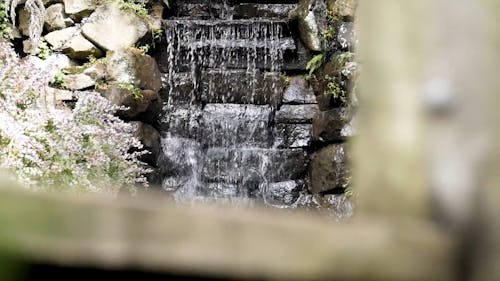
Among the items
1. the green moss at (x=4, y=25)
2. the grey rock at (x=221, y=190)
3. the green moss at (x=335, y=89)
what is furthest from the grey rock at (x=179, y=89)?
the green moss at (x=4, y=25)

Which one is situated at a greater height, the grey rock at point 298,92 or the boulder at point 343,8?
the boulder at point 343,8

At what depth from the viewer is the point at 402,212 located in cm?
69

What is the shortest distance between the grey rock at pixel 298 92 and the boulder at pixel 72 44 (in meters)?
2.15

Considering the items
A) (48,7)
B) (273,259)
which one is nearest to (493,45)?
(273,259)

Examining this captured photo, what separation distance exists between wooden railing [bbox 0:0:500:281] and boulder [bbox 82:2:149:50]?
6.09 m

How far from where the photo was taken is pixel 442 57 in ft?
2.28

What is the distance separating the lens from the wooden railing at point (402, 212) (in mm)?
676

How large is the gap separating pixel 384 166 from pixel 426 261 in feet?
0.39

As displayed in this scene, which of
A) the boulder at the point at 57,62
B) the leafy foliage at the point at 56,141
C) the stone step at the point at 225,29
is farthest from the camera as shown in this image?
the stone step at the point at 225,29

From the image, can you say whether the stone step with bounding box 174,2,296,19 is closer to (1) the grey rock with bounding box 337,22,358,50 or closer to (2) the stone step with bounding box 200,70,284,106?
(2) the stone step with bounding box 200,70,284,106

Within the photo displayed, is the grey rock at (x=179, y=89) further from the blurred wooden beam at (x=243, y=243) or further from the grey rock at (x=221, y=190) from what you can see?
the blurred wooden beam at (x=243, y=243)

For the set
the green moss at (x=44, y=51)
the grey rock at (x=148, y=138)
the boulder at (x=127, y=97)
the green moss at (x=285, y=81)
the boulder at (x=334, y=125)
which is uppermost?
the green moss at (x=44, y=51)

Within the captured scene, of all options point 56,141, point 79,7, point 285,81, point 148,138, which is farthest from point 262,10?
point 56,141

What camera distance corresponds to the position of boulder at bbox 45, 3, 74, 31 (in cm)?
674
